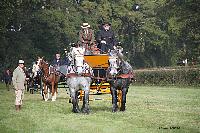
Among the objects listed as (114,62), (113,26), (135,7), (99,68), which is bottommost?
(99,68)

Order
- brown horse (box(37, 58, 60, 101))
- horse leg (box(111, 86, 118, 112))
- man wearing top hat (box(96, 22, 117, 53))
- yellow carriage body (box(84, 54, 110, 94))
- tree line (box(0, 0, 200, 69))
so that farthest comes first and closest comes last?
tree line (box(0, 0, 200, 69)) < brown horse (box(37, 58, 60, 101)) < man wearing top hat (box(96, 22, 117, 53)) < yellow carriage body (box(84, 54, 110, 94)) < horse leg (box(111, 86, 118, 112))

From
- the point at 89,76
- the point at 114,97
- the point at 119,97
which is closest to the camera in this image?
the point at 89,76

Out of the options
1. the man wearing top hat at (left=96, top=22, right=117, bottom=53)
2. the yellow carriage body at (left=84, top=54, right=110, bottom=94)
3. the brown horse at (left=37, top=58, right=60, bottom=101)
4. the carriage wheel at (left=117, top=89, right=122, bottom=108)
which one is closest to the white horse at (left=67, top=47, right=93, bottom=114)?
the carriage wheel at (left=117, top=89, right=122, bottom=108)

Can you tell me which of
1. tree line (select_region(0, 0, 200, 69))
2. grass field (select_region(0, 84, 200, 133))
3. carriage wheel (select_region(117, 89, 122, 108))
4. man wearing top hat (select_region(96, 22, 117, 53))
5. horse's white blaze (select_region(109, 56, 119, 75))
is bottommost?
grass field (select_region(0, 84, 200, 133))

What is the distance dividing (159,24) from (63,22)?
17899 mm

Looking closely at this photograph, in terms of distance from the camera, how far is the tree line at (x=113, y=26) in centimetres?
4831

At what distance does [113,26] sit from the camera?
215ft

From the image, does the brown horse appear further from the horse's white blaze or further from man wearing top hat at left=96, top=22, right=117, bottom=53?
the horse's white blaze

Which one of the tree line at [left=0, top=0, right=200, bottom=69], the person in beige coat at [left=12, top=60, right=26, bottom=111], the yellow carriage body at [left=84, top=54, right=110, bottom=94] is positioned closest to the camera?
the person in beige coat at [left=12, top=60, right=26, bottom=111]

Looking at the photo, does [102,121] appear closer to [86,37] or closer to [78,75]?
[78,75]

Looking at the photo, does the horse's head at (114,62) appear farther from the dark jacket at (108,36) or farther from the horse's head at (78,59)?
the dark jacket at (108,36)

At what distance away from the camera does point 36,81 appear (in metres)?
31.1

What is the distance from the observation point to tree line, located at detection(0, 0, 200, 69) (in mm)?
48312

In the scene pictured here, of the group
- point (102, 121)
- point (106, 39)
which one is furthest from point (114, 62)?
point (106, 39)
